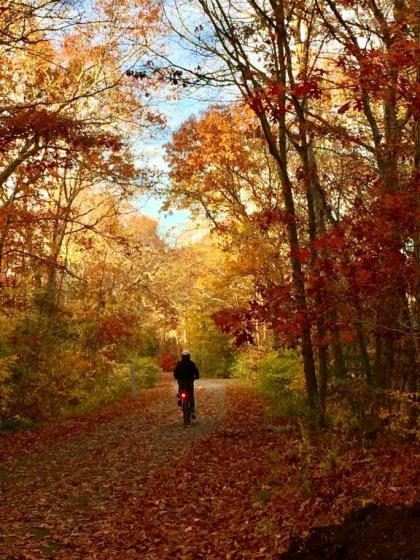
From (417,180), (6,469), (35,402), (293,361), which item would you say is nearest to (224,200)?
(293,361)

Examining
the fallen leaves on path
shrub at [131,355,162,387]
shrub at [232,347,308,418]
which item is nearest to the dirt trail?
the fallen leaves on path

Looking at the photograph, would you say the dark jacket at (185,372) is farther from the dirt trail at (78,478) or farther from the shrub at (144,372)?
the shrub at (144,372)

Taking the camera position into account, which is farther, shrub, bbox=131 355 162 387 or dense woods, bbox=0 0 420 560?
shrub, bbox=131 355 162 387

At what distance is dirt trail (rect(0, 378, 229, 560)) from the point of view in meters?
6.82

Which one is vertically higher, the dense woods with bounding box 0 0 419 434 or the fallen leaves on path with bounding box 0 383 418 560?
the dense woods with bounding box 0 0 419 434

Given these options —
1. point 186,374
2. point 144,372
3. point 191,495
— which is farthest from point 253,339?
point 144,372

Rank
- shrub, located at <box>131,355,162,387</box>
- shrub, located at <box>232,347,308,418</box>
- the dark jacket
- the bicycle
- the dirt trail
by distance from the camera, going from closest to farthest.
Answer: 1. the dirt trail
2. shrub, located at <box>232,347,308,418</box>
3. the bicycle
4. the dark jacket
5. shrub, located at <box>131,355,162,387</box>

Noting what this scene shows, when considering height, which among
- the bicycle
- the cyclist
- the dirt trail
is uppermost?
the cyclist

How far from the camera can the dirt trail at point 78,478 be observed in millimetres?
6815

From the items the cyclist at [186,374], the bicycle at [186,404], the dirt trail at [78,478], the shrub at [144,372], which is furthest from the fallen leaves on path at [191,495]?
the shrub at [144,372]

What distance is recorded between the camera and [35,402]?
16422 millimetres

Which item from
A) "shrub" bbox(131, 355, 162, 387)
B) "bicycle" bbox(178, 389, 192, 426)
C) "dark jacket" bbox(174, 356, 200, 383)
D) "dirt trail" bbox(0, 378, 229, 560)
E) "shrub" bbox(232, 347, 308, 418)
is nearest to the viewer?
"dirt trail" bbox(0, 378, 229, 560)

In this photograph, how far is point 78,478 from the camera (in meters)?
9.69

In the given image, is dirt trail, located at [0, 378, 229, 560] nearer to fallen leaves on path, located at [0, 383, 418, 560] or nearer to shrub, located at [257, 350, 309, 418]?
fallen leaves on path, located at [0, 383, 418, 560]
